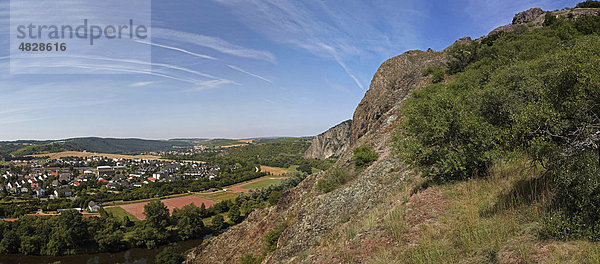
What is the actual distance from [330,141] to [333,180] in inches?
6238

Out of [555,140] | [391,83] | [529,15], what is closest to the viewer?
[555,140]

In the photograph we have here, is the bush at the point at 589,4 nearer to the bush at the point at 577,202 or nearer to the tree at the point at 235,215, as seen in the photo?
the bush at the point at 577,202

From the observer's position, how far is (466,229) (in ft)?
23.2

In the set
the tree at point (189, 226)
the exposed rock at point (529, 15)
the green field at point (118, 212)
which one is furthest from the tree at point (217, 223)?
the exposed rock at point (529, 15)

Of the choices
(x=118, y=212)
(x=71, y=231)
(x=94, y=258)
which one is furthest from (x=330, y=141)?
(x=71, y=231)

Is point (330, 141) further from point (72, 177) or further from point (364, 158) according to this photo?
point (364, 158)

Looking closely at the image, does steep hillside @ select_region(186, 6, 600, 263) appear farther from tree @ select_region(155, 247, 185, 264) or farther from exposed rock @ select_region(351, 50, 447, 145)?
exposed rock @ select_region(351, 50, 447, 145)

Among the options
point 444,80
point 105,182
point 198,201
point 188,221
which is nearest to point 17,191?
point 105,182

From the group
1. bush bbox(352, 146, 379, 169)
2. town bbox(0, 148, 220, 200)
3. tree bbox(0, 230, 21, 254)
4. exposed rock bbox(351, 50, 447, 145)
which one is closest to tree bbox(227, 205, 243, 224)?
exposed rock bbox(351, 50, 447, 145)

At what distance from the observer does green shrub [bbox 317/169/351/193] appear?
76.1ft

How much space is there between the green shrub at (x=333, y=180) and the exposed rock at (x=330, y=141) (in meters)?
143

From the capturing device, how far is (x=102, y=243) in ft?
155

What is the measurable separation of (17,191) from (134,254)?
92.8 m

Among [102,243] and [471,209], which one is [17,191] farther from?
[471,209]
